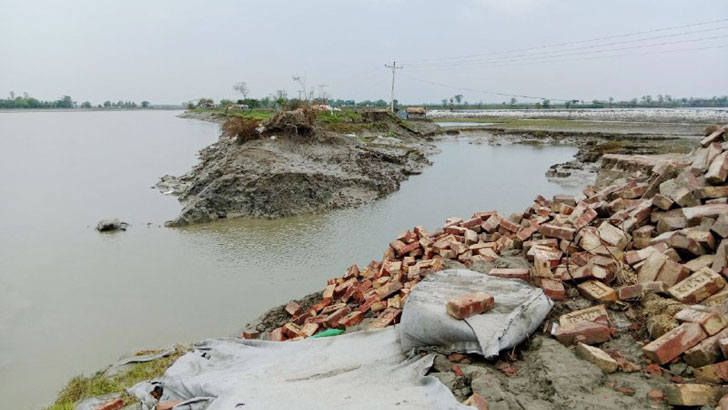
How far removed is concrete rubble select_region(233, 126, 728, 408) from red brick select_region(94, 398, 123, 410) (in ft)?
5.39

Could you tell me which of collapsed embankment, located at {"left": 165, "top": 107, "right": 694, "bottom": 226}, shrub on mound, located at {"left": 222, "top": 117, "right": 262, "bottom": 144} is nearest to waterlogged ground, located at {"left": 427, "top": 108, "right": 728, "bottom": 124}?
collapsed embankment, located at {"left": 165, "top": 107, "right": 694, "bottom": 226}

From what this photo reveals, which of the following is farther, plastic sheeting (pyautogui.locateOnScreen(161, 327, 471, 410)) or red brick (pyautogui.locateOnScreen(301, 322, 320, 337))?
red brick (pyautogui.locateOnScreen(301, 322, 320, 337))

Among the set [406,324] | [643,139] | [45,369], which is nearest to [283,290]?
[45,369]

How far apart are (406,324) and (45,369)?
14.8 ft

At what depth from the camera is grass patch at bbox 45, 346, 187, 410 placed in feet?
14.7

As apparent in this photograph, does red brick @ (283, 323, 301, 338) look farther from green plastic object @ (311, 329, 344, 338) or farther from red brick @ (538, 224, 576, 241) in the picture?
red brick @ (538, 224, 576, 241)

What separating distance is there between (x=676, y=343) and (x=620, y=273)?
1.16 m

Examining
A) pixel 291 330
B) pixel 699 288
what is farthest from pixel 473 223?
pixel 699 288

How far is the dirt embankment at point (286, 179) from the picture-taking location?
1224cm

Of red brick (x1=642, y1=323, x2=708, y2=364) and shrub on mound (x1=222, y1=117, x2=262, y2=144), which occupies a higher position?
shrub on mound (x1=222, y1=117, x2=262, y2=144)

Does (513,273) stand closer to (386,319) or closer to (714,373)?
(386,319)

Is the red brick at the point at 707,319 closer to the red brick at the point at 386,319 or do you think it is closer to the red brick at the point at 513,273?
the red brick at the point at 513,273

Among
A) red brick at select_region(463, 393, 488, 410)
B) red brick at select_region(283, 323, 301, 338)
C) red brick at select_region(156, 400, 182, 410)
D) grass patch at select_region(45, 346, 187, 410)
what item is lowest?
grass patch at select_region(45, 346, 187, 410)

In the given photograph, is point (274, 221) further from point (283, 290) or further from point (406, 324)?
point (406, 324)
